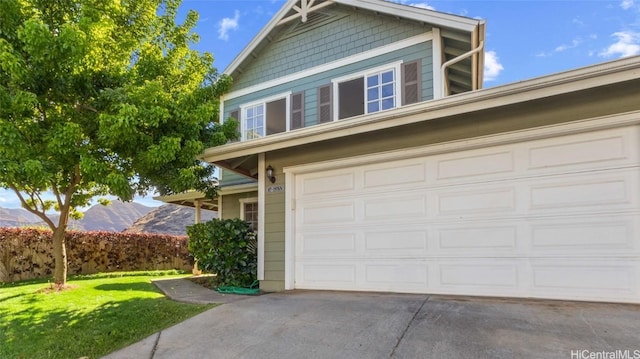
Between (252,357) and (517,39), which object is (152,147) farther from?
(517,39)

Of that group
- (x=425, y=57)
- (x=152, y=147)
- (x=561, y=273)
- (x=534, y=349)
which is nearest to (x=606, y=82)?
(x=561, y=273)

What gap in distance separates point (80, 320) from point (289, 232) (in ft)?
10.4

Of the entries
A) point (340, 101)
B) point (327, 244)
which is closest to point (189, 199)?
point (340, 101)

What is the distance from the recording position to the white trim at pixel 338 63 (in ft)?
28.2

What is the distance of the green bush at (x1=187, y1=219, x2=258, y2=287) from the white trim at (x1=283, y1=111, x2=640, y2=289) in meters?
1.09

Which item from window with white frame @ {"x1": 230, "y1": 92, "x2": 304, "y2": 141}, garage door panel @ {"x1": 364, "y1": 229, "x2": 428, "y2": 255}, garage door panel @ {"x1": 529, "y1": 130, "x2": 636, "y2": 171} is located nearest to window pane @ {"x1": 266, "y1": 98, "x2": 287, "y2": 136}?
window with white frame @ {"x1": 230, "y1": 92, "x2": 304, "y2": 141}

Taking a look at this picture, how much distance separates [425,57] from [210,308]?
660 cm

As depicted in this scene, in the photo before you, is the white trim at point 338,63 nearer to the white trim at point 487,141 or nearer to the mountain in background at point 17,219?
the white trim at point 487,141

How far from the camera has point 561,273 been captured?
4715mm

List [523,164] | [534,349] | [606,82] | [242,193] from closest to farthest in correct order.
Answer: [534,349] → [606,82] → [523,164] → [242,193]

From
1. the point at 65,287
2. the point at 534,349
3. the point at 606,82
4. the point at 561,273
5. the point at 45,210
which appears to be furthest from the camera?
the point at 45,210

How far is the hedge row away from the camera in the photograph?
1020 cm

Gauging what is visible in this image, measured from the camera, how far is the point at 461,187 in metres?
Result: 5.41

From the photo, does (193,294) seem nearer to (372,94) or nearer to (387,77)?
(372,94)
